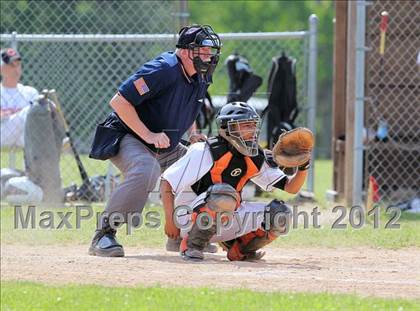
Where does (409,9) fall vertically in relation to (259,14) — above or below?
above

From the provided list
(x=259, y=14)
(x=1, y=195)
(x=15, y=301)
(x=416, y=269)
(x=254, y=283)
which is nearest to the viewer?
(x=15, y=301)

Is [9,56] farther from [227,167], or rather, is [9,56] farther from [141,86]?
[227,167]

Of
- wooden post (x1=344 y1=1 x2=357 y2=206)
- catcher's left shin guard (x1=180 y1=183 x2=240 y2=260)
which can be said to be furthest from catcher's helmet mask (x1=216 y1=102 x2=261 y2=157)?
wooden post (x1=344 y1=1 x2=357 y2=206)

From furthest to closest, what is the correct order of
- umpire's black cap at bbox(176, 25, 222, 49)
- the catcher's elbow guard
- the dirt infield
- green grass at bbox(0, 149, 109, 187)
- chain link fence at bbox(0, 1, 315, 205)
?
green grass at bbox(0, 149, 109, 187) < chain link fence at bbox(0, 1, 315, 205) < umpire's black cap at bbox(176, 25, 222, 49) < the catcher's elbow guard < the dirt infield

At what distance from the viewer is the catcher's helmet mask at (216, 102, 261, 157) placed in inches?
291

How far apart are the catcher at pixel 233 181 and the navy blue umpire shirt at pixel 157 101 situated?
0.44 meters

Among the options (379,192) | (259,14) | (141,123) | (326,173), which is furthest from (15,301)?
(259,14)

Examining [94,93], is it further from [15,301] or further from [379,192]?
[15,301]

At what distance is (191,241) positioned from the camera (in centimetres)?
754

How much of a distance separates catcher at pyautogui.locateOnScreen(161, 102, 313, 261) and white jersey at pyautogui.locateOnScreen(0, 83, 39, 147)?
15.2 ft

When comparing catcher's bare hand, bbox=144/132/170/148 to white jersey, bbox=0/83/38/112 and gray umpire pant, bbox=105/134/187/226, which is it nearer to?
gray umpire pant, bbox=105/134/187/226

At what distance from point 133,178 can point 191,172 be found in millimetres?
511

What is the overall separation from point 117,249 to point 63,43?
17.0ft

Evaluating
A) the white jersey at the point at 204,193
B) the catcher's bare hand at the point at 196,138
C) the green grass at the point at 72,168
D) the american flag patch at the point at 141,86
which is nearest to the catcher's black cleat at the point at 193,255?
the white jersey at the point at 204,193
